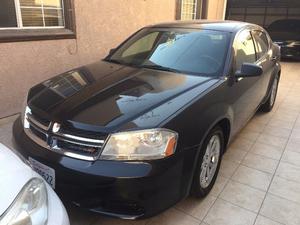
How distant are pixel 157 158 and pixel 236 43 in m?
1.79

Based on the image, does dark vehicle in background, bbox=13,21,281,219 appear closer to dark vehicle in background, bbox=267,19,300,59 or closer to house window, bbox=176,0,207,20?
house window, bbox=176,0,207,20

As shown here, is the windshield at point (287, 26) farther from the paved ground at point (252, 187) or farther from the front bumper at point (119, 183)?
the front bumper at point (119, 183)

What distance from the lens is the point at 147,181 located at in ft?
6.22

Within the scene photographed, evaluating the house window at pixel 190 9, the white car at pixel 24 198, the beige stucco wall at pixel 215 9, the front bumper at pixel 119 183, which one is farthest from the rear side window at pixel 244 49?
the beige stucco wall at pixel 215 9

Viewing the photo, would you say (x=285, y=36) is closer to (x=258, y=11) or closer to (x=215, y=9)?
(x=215, y=9)

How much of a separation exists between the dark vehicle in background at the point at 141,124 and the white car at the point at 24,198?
368mm

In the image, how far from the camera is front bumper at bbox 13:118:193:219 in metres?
1.89

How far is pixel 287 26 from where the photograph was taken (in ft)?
37.5

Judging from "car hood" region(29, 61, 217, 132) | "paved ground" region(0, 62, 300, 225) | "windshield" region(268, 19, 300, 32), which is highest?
"car hood" region(29, 61, 217, 132)

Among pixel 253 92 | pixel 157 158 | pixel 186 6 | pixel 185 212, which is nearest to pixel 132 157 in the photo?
pixel 157 158

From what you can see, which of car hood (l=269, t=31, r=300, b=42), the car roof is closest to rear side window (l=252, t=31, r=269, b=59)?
the car roof

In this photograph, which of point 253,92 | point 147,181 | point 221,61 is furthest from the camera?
point 253,92

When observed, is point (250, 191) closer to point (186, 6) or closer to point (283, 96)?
point (283, 96)

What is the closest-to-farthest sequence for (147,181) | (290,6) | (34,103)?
(147,181)
(34,103)
(290,6)
